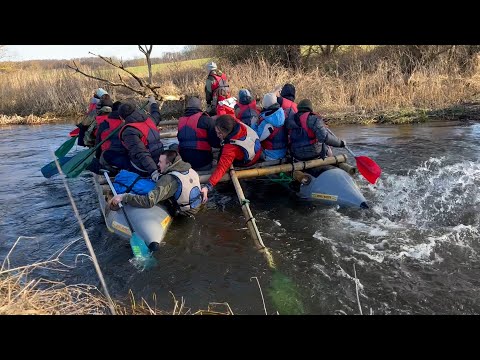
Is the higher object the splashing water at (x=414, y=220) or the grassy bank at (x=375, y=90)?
the grassy bank at (x=375, y=90)

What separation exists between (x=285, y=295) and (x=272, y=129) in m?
3.28

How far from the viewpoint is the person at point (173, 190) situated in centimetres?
520

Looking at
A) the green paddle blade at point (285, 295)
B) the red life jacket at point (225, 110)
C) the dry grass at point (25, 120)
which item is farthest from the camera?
the dry grass at point (25, 120)

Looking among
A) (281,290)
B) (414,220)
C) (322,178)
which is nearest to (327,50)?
(322,178)

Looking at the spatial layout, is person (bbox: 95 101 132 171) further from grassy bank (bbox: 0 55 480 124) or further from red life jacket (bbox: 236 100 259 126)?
grassy bank (bbox: 0 55 480 124)

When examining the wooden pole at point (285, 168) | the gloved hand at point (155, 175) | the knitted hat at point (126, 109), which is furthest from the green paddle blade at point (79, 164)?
the wooden pole at point (285, 168)

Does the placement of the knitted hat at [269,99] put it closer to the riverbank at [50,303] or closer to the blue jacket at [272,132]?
Answer: the blue jacket at [272,132]

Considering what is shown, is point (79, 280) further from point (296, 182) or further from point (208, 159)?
point (296, 182)

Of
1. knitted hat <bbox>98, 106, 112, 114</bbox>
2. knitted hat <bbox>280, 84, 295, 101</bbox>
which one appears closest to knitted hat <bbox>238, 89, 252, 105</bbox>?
knitted hat <bbox>280, 84, 295, 101</bbox>

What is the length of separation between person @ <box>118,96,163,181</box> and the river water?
39.7 inches

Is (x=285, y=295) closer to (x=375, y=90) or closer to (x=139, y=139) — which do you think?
(x=139, y=139)

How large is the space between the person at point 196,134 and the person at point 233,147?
270mm

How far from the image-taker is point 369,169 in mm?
6492

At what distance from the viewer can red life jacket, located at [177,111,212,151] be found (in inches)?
245
